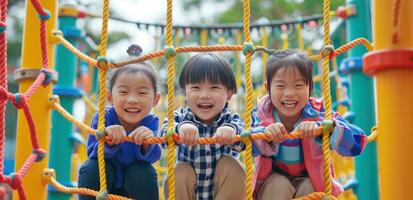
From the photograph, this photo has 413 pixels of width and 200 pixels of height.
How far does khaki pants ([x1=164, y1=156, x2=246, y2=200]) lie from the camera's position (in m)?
1.26

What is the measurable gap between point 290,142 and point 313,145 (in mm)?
57

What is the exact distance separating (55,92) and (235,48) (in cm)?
124

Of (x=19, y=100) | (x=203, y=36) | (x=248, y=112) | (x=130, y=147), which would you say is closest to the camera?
(x=248, y=112)

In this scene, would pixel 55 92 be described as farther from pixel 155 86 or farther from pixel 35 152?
pixel 155 86

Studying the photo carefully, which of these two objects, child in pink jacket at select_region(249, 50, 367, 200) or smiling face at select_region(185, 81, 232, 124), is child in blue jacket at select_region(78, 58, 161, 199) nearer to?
smiling face at select_region(185, 81, 232, 124)

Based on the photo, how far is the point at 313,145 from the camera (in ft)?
4.13

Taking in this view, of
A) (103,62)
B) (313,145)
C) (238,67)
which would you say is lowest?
(313,145)

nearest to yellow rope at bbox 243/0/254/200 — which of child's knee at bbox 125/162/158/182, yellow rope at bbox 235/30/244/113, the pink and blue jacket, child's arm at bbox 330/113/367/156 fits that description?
the pink and blue jacket

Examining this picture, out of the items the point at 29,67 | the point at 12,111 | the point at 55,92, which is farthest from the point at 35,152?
the point at 12,111

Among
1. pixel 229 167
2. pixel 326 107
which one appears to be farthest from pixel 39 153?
pixel 326 107

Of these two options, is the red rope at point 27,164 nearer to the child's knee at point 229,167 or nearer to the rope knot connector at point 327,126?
the child's knee at point 229,167

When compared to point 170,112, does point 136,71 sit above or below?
above

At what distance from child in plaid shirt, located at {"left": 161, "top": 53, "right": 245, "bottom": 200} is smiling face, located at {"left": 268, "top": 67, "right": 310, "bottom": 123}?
0.12m

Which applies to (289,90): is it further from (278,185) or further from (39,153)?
(39,153)
